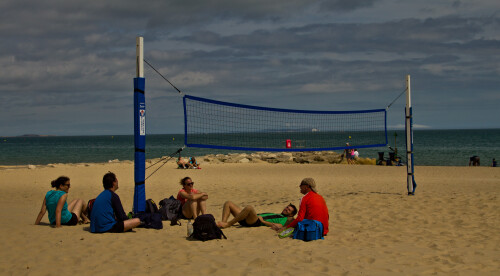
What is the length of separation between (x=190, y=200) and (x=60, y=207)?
202 cm

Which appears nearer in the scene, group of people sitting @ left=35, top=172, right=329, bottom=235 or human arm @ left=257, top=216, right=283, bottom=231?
group of people sitting @ left=35, top=172, right=329, bottom=235

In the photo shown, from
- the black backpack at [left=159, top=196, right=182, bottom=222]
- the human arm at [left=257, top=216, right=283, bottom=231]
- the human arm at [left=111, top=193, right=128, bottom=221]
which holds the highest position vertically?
the human arm at [left=111, top=193, right=128, bottom=221]

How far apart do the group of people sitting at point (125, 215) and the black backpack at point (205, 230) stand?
2.23 feet

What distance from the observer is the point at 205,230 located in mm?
6219

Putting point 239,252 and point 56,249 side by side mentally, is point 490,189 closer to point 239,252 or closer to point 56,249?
point 239,252

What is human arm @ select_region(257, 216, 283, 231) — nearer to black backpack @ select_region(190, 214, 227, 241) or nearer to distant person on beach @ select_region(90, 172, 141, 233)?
black backpack @ select_region(190, 214, 227, 241)

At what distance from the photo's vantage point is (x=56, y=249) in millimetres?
5645

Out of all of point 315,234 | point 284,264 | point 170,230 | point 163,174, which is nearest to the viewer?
point 284,264

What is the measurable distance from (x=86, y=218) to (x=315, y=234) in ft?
12.5

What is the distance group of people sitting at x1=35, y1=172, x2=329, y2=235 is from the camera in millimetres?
6465

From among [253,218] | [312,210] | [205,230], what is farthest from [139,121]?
[312,210]

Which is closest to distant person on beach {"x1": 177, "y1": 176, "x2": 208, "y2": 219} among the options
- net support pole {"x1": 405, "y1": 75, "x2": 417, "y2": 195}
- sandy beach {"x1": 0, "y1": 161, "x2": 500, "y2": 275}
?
sandy beach {"x1": 0, "y1": 161, "x2": 500, "y2": 275}

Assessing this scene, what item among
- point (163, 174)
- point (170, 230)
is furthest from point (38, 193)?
point (170, 230)

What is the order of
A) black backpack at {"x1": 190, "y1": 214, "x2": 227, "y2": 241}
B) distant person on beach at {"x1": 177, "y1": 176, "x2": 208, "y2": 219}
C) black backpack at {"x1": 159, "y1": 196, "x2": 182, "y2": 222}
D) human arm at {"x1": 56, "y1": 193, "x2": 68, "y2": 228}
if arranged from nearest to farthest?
black backpack at {"x1": 190, "y1": 214, "x2": 227, "y2": 241}, human arm at {"x1": 56, "y1": 193, "x2": 68, "y2": 228}, distant person on beach at {"x1": 177, "y1": 176, "x2": 208, "y2": 219}, black backpack at {"x1": 159, "y1": 196, "x2": 182, "y2": 222}
